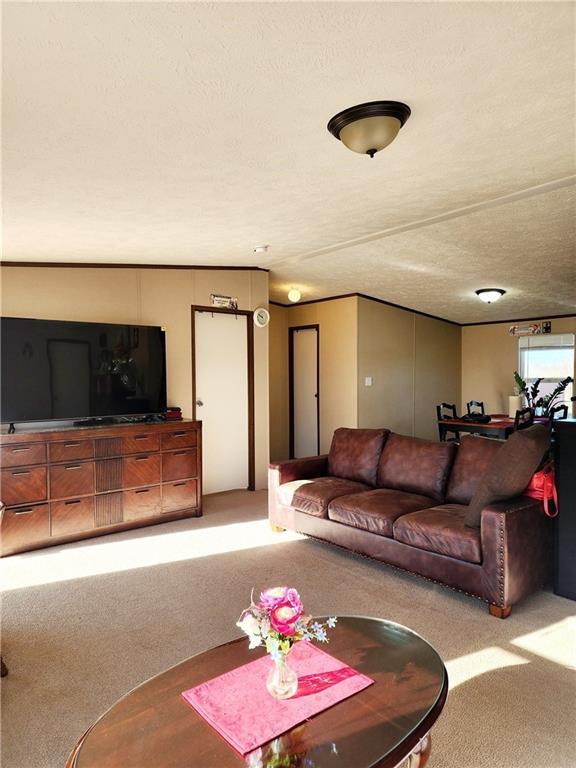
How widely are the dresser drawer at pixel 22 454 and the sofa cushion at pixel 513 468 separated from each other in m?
3.25

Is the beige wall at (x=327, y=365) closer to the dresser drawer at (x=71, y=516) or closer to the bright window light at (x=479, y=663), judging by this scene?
the dresser drawer at (x=71, y=516)

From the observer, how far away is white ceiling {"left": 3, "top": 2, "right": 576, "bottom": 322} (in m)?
1.74

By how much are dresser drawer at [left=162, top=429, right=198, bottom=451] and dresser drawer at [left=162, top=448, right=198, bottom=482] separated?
0.21ft

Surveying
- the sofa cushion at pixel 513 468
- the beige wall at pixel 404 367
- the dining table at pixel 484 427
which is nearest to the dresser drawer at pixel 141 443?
the sofa cushion at pixel 513 468

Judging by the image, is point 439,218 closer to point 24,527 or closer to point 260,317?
point 260,317

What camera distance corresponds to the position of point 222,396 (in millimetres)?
6004

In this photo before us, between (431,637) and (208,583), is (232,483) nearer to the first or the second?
(208,583)

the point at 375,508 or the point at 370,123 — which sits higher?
the point at 370,123

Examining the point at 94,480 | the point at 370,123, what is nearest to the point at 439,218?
the point at 370,123

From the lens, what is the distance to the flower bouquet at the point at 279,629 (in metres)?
1.49

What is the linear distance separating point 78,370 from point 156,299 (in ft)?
4.19

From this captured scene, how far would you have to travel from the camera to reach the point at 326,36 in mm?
1803

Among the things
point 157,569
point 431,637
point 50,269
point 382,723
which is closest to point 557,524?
point 431,637

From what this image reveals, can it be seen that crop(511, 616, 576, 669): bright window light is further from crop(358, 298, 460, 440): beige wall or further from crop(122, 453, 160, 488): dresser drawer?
crop(358, 298, 460, 440): beige wall
